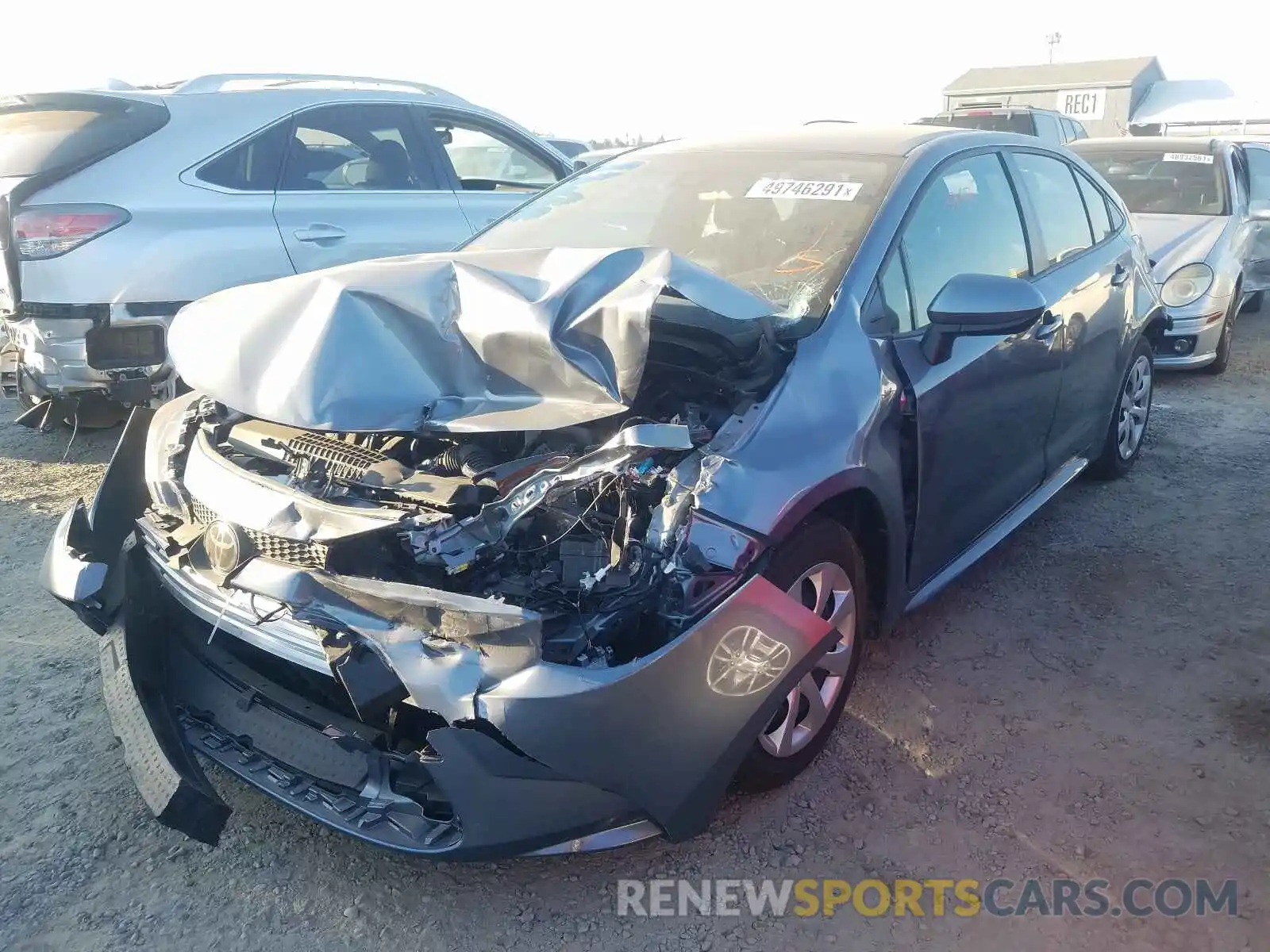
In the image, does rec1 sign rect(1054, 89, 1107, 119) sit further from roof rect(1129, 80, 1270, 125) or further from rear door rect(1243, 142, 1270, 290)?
rear door rect(1243, 142, 1270, 290)

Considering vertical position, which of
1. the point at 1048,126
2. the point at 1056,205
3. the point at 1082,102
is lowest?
the point at 1082,102

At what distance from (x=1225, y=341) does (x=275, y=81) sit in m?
6.67

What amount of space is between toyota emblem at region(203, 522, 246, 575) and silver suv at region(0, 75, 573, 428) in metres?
1.79

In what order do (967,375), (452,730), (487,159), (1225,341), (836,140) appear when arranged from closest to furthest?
(452,730)
(967,375)
(836,140)
(1225,341)
(487,159)

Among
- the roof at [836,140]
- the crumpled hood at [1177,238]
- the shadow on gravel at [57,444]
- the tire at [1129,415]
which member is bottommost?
the shadow on gravel at [57,444]

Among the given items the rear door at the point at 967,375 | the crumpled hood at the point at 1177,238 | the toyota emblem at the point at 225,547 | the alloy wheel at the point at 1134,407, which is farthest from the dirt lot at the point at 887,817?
the crumpled hood at the point at 1177,238

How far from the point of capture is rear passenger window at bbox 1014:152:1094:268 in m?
3.73

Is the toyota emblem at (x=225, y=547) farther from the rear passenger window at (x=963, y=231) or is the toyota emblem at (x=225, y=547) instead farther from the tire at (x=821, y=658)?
the rear passenger window at (x=963, y=231)

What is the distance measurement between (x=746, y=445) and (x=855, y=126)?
1.88 m

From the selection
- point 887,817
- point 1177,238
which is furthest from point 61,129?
point 1177,238

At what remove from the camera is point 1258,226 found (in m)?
7.92

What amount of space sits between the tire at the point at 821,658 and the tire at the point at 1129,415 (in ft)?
8.13

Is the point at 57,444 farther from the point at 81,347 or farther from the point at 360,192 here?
the point at 360,192

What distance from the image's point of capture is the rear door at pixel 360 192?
528 centimetres
